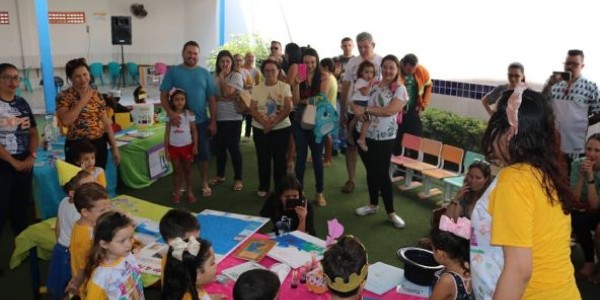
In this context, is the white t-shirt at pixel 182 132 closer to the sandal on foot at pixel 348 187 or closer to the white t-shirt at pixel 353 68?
the white t-shirt at pixel 353 68

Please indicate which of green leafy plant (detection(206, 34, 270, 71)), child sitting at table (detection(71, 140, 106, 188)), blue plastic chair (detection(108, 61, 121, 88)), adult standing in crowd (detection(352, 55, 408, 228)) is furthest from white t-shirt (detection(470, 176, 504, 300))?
blue plastic chair (detection(108, 61, 121, 88))

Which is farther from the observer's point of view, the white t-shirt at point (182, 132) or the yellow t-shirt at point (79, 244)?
the white t-shirt at point (182, 132)

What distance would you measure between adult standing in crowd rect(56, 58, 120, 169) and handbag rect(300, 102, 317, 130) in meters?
1.68

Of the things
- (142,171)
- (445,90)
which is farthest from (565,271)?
(445,90)

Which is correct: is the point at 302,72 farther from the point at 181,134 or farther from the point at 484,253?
the point at 484,253

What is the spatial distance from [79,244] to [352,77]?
11.6ft

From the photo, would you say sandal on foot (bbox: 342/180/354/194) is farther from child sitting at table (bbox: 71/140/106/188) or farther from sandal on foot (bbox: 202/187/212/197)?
child sitting at table (bbox: 71/140/106/188)

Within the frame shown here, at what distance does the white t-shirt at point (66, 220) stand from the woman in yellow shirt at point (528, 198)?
7.43ft

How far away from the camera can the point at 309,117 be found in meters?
4.43

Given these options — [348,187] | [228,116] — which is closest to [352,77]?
[348,187]

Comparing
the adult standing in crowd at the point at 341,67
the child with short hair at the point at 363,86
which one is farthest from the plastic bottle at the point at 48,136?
the adult standing in crowd at the point at 341,67

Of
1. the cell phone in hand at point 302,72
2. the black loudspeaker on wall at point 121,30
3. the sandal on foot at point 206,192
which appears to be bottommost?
the sandal on foot at point 206,192

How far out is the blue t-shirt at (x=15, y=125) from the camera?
3355 millimetres

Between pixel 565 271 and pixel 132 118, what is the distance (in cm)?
515
